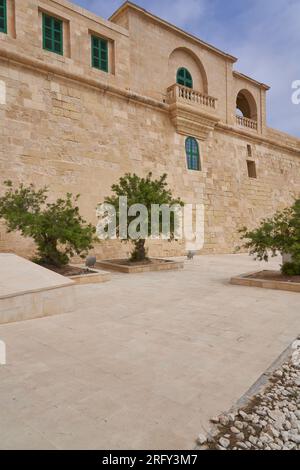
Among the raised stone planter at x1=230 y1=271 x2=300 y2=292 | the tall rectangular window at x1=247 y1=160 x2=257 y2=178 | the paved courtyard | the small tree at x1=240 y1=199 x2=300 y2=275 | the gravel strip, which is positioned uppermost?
the tall rectangular window at x1=247 y1=160 x2=257 y2=178

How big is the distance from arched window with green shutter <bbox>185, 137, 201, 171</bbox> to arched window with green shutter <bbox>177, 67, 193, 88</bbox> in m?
2.72

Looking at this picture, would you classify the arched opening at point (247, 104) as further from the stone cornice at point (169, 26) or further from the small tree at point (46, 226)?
the small tree at point (46, 226)

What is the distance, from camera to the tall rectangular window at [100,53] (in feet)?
37.5

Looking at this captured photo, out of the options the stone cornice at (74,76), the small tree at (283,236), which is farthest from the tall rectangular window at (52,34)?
the small tree at (283,236)

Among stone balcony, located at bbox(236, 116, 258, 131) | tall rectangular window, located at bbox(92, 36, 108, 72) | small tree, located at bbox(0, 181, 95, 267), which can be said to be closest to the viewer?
small tree, located at bbox(0, 181, 95, 267)

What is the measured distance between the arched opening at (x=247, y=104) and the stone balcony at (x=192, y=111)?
441cm

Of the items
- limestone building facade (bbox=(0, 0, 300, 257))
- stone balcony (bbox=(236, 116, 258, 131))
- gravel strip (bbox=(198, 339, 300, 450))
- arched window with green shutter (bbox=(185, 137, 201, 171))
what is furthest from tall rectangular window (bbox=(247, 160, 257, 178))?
gravel strip (bbox=(198, 339, 300, 450))

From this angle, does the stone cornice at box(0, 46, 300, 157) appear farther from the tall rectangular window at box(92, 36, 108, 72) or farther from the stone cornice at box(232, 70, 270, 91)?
the stone cornice at box(232, 70, 270, 91)

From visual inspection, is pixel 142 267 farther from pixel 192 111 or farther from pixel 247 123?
pixel 247 123

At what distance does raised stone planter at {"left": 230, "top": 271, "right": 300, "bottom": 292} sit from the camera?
6.06m

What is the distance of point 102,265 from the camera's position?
10.0 meters
